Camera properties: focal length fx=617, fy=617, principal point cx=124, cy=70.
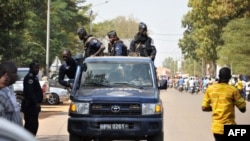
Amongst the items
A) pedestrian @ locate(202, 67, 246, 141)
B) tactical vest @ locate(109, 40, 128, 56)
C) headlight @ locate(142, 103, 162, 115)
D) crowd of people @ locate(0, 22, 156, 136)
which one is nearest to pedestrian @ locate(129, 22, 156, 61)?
crowd of people @ locate(0, 22, 156, 136)

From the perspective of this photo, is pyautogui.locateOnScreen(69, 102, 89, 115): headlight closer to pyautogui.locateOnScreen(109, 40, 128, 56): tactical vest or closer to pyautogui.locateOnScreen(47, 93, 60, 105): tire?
pyautogui.locateOnScreen(109, 40, 128, 56): tactical vest

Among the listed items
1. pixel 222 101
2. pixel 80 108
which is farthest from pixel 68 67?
pixel 222 101

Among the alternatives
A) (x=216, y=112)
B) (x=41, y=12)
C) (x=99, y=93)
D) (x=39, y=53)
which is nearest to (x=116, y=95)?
(x=99, y=93)

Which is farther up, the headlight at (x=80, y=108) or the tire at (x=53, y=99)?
the headlight at (x=80, y=108)

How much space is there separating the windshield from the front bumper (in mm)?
946

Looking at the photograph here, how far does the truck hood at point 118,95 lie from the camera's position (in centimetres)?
1056

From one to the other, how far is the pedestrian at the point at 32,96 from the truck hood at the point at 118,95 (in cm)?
88

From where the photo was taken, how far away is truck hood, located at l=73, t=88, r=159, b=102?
10.6 m

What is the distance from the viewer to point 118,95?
1062 cm

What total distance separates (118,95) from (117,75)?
3.05 ft

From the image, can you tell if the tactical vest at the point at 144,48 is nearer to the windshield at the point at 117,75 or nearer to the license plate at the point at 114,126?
the windshield at the point at 117,75

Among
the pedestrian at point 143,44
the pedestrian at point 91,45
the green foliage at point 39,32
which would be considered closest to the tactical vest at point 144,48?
the pedestrian at point 143,44

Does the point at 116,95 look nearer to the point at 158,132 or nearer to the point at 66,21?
the point at 158,132

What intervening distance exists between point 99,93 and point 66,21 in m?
44.1
